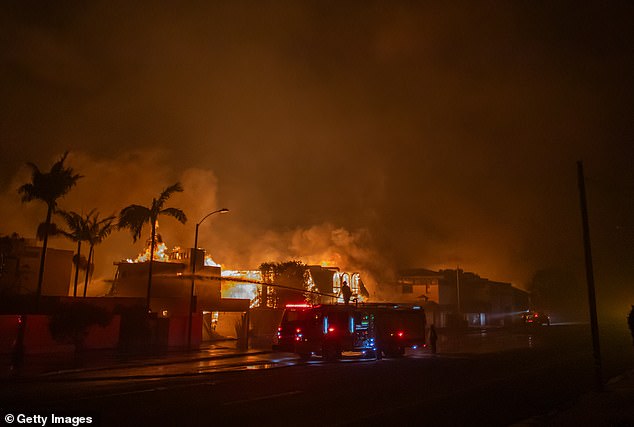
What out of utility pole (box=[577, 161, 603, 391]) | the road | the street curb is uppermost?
utility pole (box=[577, 161, 603, 391])

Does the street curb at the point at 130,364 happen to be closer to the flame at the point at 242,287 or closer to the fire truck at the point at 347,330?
the fire truck at the point at 347,330

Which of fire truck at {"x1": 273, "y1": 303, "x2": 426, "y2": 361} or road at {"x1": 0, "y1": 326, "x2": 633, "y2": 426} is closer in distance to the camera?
road at {"x1": 0, "y1": 326, "x2": 633, "y2": 426}

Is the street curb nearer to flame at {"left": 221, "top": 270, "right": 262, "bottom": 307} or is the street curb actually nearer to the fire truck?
the fire truck

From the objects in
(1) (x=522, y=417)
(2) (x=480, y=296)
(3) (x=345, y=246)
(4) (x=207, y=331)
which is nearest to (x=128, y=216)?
(4) (x=207, y=331)

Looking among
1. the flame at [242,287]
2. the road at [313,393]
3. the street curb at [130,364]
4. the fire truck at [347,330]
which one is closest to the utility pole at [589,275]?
the road at [313,393]

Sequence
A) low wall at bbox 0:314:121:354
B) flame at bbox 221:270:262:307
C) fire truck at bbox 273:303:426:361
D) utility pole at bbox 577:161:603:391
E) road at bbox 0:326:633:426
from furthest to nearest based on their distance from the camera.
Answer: flame at bbox 221:270:262:307
low wall at bbox 0:314:121:354
fire truck at bbox 273:303:426:361
utility pole at bbox 577:161:603:391
road at bbox 0:326:633:426

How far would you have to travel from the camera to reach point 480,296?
82312 mm

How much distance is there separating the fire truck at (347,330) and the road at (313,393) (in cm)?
203

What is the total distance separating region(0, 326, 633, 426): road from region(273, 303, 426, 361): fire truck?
2025 mm

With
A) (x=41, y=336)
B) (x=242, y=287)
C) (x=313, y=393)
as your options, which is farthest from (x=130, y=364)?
(x=242, y=287)

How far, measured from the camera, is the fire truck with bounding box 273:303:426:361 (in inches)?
968

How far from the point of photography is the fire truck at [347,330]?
24.6m

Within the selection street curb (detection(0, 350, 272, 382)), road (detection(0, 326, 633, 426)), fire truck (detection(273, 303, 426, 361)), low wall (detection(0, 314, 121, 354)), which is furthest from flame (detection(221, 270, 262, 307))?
road (detection(0, 326, 633, 426))

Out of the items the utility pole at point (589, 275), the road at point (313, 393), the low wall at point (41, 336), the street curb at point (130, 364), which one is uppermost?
the utility pole at point (589, 275)
